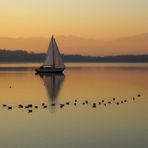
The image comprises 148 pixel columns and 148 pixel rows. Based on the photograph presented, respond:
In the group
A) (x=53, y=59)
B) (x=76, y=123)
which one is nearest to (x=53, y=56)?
(x=53, y=59)

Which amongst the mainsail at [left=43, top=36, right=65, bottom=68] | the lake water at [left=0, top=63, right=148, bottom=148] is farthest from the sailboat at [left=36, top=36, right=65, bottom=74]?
the lake water at [left=0, top=63, right=148, bottom=148]

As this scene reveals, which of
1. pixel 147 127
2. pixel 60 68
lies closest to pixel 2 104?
pixel 147 127

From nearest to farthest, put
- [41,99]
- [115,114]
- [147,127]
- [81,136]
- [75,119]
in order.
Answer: [81,136]
[147,127]
[75,119]
[115,114]
[41,99]

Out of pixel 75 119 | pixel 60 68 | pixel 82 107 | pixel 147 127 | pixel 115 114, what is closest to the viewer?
pixel 147 127

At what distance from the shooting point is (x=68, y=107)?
123 ft

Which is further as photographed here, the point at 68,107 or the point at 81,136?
the point at 68,107

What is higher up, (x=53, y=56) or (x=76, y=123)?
(x=53, y=56)

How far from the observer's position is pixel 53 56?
8806 cm

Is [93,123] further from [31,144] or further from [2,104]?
[2,104]

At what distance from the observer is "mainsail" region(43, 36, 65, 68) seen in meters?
87.6

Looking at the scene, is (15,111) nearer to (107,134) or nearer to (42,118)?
(42,118)

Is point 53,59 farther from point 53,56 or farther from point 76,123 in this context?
point 76,123

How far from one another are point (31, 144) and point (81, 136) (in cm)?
308

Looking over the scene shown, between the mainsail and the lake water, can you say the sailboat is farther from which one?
the lake water
